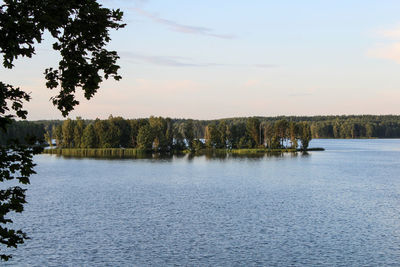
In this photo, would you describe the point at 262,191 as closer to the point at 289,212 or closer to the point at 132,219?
the point at 289,212

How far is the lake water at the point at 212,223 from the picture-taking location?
2758cm

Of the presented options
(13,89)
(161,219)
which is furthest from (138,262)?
(13,89)

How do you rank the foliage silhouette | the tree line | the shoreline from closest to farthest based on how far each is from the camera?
the foliage silhouette → the shoreline → the tree line

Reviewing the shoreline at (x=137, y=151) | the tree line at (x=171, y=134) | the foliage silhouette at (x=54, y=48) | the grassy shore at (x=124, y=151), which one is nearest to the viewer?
the foliage silhouette at (x=54, y=48)

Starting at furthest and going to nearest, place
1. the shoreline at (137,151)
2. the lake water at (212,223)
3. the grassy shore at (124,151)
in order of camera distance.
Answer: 1. the shoreline at (137,151)
2. the grassy shore at (124,151)
3. the lake water at (212,223)

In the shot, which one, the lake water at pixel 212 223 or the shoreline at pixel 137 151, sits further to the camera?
the shoreline at pixel 137 151

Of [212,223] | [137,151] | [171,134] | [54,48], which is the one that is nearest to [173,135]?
[171,134]

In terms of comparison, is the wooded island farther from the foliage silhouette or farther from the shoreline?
the foliage silhouette

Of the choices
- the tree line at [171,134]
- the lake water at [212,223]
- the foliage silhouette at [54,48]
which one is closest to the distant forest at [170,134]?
the tree line at [171,134]

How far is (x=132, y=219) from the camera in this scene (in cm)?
3838

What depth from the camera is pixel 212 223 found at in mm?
36500

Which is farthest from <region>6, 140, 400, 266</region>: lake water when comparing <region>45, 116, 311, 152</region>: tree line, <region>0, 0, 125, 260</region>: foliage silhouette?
<region>45, 116, 311, 152</region>: tree line

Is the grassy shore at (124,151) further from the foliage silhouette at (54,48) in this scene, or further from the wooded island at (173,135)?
the foliage silhouette at (54,48)

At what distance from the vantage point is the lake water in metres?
27.6
